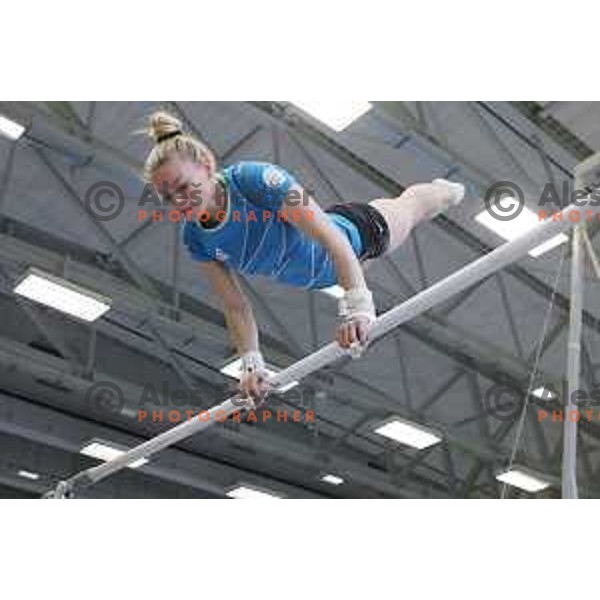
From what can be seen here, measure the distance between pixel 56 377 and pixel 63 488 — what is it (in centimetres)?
406

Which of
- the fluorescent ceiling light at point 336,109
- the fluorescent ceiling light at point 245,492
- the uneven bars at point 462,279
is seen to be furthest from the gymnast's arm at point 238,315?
the fluorescent ceiling light at point 245,492

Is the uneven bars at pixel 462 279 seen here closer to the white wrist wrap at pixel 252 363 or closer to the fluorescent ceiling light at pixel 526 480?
the white wrist wrap at pixel 252 363

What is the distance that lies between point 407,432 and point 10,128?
18.9 feet

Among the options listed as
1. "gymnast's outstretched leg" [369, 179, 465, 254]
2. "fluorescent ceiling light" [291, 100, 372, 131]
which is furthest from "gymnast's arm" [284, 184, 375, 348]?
"fluorescent ceiling light" [291, 100, 372, 131]

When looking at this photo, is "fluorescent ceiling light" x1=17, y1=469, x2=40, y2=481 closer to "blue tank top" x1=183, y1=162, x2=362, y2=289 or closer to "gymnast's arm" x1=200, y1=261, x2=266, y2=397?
"gymnast's arm" x1=200, y1=261, x2=266, y2=397

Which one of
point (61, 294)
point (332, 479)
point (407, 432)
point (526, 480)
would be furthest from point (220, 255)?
point (332, 479)

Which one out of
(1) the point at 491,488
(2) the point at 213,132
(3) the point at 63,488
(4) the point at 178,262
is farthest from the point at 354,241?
(1) the point at 491,488

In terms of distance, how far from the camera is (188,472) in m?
10.8

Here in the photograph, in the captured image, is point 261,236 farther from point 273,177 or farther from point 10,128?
point 10,128

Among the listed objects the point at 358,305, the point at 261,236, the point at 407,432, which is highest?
the point at 407,432

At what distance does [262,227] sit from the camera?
10.0ft

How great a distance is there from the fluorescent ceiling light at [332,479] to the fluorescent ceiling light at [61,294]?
4.63m

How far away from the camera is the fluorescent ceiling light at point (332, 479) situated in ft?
36.0

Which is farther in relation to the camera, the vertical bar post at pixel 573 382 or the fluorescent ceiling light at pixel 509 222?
the fluorescent ceiling light at pixel 509 222
